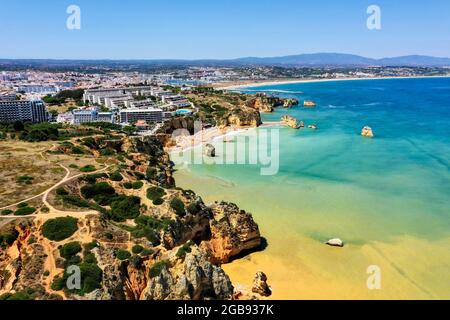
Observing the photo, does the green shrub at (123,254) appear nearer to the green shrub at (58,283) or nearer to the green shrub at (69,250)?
the green shrub at (69,250)

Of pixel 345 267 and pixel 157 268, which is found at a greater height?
pixel 157 268

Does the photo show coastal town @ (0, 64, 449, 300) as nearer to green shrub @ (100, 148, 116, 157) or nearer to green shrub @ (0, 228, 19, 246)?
green shrub @ (0, 228, 19, 246)

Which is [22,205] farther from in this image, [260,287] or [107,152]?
[107,152]

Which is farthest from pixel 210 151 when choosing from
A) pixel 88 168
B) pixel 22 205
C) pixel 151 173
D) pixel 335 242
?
pixel 22 205

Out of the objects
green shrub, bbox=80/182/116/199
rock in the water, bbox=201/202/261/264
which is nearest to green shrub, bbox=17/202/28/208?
green shrub, bbox=80/182/116/199

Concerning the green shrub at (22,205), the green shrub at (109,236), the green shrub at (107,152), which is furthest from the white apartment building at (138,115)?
the green shrub at (109,236)

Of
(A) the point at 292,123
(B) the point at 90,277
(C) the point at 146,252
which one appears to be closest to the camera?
(B) the point at 90,277

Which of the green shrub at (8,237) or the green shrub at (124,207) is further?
the green shrub at (124,207)
